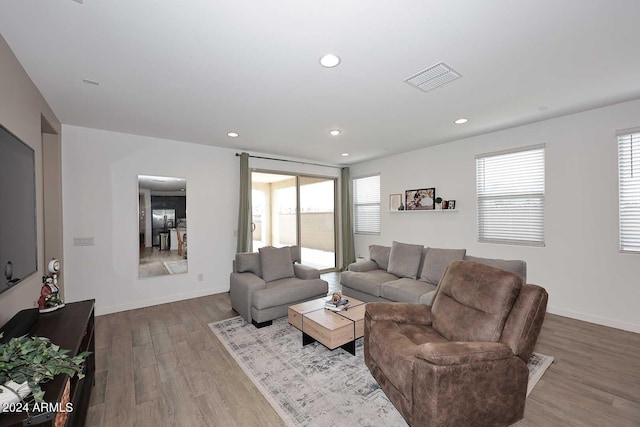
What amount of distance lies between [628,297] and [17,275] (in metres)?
5.85

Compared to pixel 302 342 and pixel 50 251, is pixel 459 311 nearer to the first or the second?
pixel 302 342

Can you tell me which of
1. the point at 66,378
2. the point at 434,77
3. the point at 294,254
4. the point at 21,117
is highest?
the point at 434,77

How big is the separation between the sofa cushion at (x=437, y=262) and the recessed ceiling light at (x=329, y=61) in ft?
8.93

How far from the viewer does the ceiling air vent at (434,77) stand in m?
2.41

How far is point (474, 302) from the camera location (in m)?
2.11

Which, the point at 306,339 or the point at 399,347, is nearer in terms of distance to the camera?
the point at 399,347

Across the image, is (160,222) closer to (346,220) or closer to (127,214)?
(127,214)

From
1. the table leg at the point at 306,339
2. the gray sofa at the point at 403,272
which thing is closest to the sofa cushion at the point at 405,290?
the gray sofa at the point at 403,272

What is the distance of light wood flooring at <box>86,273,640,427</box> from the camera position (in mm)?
1950

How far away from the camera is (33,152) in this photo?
93.0 inches

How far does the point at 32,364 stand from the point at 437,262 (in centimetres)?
377

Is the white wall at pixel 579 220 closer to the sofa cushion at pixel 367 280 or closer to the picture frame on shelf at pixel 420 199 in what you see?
the picture frame on shelf at pixel 420 199

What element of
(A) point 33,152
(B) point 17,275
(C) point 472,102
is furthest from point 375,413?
(A) point 33,152

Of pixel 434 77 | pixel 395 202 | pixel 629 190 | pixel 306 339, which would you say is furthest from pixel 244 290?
pixel 629 190
